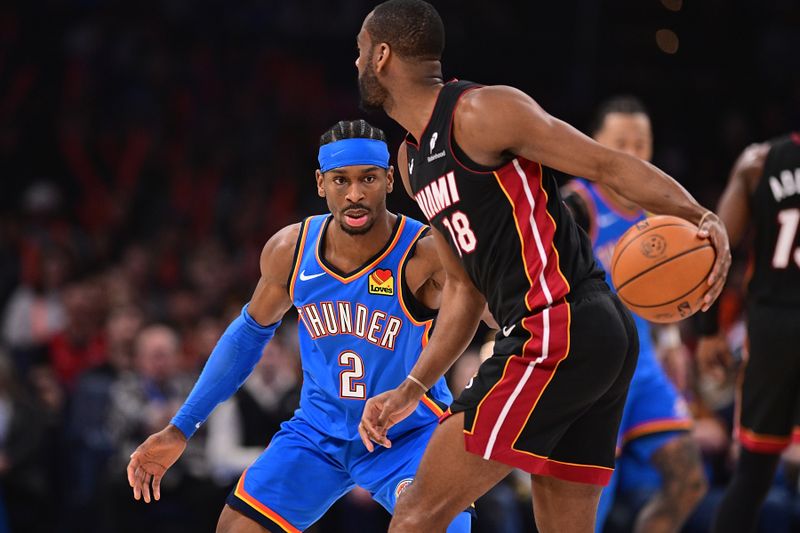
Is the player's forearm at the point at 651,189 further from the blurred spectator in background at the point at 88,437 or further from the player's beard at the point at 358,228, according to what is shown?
the blurred spectator in background at the point at 88,437

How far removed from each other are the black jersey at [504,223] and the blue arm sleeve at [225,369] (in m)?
1.17

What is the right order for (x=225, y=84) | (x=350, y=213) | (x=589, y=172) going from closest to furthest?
(x=589, y=172)
(x=350, y=213)
(x=225, y=84)

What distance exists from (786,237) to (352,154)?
2213 mm

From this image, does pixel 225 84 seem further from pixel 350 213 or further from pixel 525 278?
pixel 525 278

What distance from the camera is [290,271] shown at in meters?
Result: 4.36

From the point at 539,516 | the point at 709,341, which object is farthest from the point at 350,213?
the point at 709,341

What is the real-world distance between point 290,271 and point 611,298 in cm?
135

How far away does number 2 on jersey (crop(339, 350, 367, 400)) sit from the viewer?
4.26m

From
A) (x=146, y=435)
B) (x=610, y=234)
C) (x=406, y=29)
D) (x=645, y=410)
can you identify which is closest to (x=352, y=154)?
(x=406, y=29)

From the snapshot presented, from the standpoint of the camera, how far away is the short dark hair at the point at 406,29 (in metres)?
3.62

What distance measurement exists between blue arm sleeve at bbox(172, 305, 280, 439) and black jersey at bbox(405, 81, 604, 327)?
46.0 inches

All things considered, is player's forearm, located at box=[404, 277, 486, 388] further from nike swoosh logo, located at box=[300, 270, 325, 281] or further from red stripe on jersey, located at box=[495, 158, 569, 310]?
nike swoosh logo, located at box=[300, 270, 325, 281]

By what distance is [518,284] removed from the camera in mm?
3449

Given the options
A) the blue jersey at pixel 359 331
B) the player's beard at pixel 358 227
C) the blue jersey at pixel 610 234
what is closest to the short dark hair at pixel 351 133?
the player's beard at pixel 358 227
